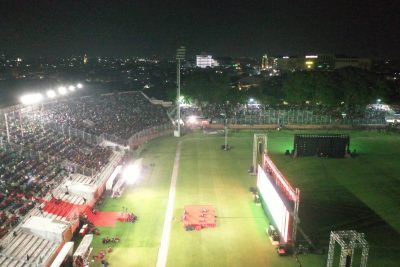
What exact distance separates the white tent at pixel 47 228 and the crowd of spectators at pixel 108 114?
21475mm

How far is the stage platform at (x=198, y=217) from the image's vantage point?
23.3 m

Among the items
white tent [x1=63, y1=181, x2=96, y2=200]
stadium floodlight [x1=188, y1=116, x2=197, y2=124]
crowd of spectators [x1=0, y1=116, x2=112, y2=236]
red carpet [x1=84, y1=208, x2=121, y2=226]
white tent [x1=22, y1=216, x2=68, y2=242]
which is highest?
stadium floodlight [x1=188, y1=116, x2=197, y2=124]

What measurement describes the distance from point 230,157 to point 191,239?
1925cm

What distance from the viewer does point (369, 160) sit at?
128 ft

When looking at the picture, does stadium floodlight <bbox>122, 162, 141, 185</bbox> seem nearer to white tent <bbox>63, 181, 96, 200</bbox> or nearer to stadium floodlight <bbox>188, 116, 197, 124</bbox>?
white tent <bbox>63, 181, 96, 200</bbox>

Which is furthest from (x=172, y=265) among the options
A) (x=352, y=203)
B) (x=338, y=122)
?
(x=338, y=122)

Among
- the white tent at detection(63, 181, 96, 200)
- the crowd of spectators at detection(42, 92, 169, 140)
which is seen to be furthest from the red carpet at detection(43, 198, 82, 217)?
the crowd of spectators at detection(42, 92, 169, 140)

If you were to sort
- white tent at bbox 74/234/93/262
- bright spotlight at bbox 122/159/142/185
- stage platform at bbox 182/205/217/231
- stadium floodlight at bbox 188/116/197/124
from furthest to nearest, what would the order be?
stadium floodlight at bbox 188/116/197/124 < bright spotlight at bbox 122/159/142/185 < stage platform at bbox 182/205/217/231 < white tent at bbox 74/234/93/262

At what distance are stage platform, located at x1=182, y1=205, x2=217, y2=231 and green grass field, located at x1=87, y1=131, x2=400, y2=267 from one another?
0.46 meters

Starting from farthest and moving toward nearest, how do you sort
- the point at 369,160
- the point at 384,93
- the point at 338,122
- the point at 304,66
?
the point at 304,66
the point at 384,93
the point at 338,122
the point at 369,160

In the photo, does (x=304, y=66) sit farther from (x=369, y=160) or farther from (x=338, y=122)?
(x=369, y=160)

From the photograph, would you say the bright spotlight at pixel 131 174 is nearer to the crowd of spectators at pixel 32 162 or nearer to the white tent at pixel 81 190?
the crowd of spectators at pixel 32 162

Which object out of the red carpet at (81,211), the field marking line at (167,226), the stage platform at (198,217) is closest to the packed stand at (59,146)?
the field marking line at (167,226)

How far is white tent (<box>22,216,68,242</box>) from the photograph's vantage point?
68.2 feet
